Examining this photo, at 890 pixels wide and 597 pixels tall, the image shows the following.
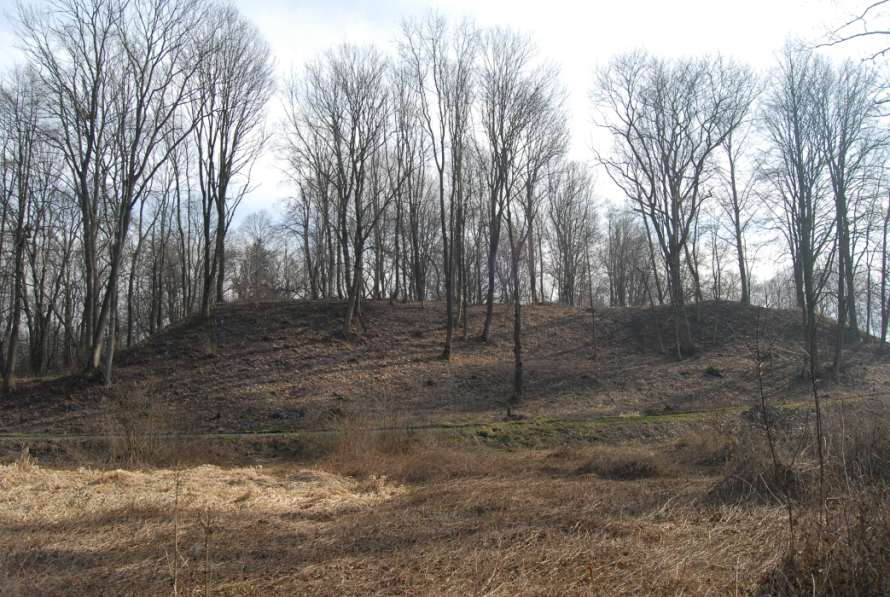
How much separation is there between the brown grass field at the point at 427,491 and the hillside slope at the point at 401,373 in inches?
7.6

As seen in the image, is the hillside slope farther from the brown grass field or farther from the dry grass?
the dry grass

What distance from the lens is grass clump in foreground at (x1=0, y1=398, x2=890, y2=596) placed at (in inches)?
168

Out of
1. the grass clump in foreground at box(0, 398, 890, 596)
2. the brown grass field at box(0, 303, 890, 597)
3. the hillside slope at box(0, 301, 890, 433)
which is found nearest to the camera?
the grass clump in foreground at box(0, 398, 890, 596)

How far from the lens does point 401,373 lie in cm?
2261

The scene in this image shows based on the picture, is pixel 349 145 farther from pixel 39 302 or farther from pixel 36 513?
pixel 36 513

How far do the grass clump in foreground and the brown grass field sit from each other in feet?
0.10

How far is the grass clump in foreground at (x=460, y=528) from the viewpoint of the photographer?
4.26 meters

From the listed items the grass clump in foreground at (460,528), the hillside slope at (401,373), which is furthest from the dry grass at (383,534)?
the hillside slope at (401,373)

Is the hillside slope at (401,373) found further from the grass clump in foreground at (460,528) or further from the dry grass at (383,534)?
the dry grass at (383,534)

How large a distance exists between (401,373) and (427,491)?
564 inches

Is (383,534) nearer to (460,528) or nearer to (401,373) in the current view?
(460,528)

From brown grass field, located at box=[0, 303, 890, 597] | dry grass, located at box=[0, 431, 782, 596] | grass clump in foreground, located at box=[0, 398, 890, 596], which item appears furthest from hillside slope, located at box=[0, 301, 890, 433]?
dry grass, located at box=[0, 431, 782, 596]

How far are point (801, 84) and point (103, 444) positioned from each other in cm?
2788

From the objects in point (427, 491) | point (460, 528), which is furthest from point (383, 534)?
point (427, 491)
